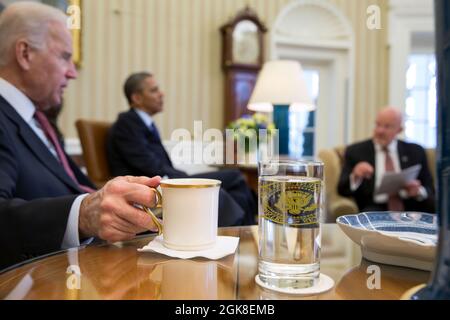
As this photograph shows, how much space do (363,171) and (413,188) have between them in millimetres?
285

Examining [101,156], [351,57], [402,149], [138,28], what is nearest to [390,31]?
[351,57]

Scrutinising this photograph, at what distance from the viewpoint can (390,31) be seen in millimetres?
4000

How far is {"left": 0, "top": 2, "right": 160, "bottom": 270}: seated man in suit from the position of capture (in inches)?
24.0

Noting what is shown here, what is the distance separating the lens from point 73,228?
2.20ft

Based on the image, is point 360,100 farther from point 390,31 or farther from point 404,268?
point 404,268

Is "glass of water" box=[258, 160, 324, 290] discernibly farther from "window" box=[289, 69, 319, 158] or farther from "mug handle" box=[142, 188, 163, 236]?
"window" box=[289, 69, 319, 158]

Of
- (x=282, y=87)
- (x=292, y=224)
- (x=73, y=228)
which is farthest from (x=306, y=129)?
(x=292, y=224)

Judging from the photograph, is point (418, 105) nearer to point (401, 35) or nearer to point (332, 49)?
point (401, 35)

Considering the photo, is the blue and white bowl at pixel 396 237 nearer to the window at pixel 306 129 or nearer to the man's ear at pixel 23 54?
the man's ear at pixel 23 54

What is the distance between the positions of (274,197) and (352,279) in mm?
145

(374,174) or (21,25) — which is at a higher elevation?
(21,25)

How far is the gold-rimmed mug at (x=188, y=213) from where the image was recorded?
1.81 ft

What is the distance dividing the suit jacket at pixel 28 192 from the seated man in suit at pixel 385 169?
160 centimetres

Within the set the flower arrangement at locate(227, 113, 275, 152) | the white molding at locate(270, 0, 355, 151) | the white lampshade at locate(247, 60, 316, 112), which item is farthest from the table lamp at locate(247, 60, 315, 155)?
the white molding at locate(270, 0, 355, 151)
